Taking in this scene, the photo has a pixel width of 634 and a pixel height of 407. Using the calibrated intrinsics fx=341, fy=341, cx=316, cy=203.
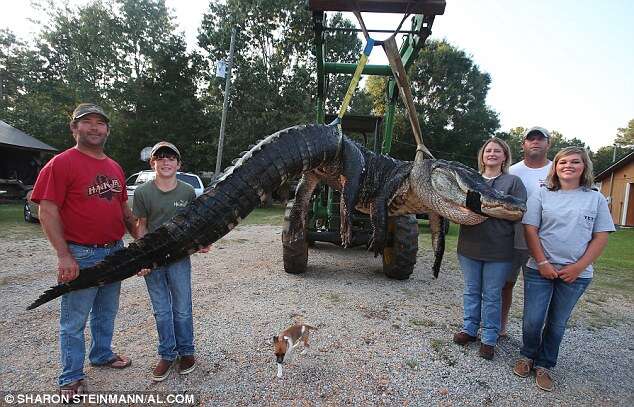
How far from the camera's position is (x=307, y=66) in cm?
2059

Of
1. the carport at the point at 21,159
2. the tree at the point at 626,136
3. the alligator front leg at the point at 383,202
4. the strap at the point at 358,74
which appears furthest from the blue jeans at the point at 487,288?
the tree at the point at 626,136

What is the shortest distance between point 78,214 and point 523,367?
11.9ft

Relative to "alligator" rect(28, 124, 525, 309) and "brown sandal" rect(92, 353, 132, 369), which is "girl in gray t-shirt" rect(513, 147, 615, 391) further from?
"brown sandal" rect(92, 353, 132, 369)

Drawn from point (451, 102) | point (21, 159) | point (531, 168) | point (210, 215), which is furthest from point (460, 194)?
point (451, 102)

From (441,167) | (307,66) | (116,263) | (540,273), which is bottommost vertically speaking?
(540,273)

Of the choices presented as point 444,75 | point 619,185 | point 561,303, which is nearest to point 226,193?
point 561,303

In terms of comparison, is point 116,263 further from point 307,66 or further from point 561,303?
point 307,66

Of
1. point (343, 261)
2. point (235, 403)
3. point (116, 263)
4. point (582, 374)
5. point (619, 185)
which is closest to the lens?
point (116, 263)

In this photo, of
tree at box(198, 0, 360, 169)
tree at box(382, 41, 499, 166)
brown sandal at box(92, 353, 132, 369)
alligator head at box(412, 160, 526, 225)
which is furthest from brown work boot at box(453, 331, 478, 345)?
tree at box(382, 41, 499, 166)

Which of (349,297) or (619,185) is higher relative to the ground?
(619,185)

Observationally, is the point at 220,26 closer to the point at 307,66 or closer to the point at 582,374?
the point at 307,66

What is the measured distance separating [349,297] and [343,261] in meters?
2.07

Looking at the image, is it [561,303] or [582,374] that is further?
[582,374]

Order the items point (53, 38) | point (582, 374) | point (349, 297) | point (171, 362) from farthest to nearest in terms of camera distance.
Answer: point (53, 38) → point (349, 297) → point (582, 374) → point (171, 362)
